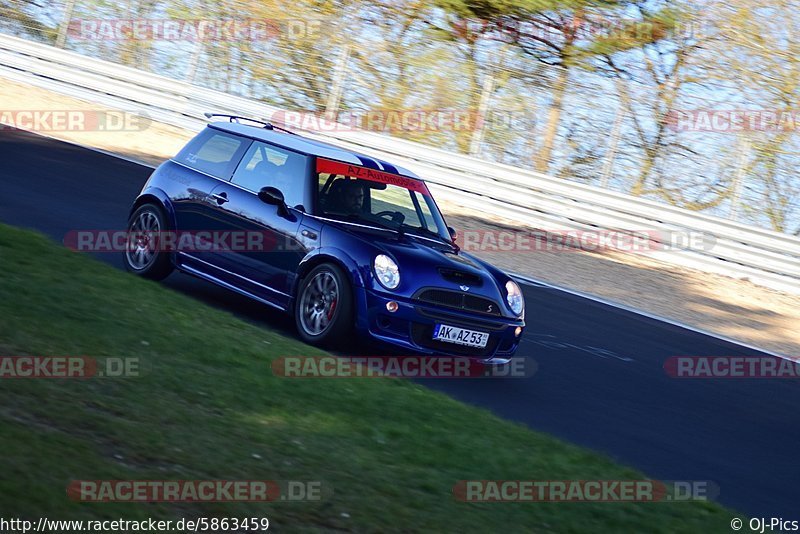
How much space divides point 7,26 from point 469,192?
10.9 metres

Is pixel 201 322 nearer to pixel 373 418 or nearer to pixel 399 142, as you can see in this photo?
pixel 373 418

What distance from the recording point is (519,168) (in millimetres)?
17547

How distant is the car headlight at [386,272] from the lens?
8.13 metres

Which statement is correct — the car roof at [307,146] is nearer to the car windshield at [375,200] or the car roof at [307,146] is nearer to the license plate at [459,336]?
the car windshield at [375,200]

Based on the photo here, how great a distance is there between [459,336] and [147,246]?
317cm

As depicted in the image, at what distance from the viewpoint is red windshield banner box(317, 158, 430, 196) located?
9.09 m

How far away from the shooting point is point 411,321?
8.16 m

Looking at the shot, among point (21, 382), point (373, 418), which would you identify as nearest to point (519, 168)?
point (373, 418)

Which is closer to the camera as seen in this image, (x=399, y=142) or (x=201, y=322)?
(x=201, y=322)
